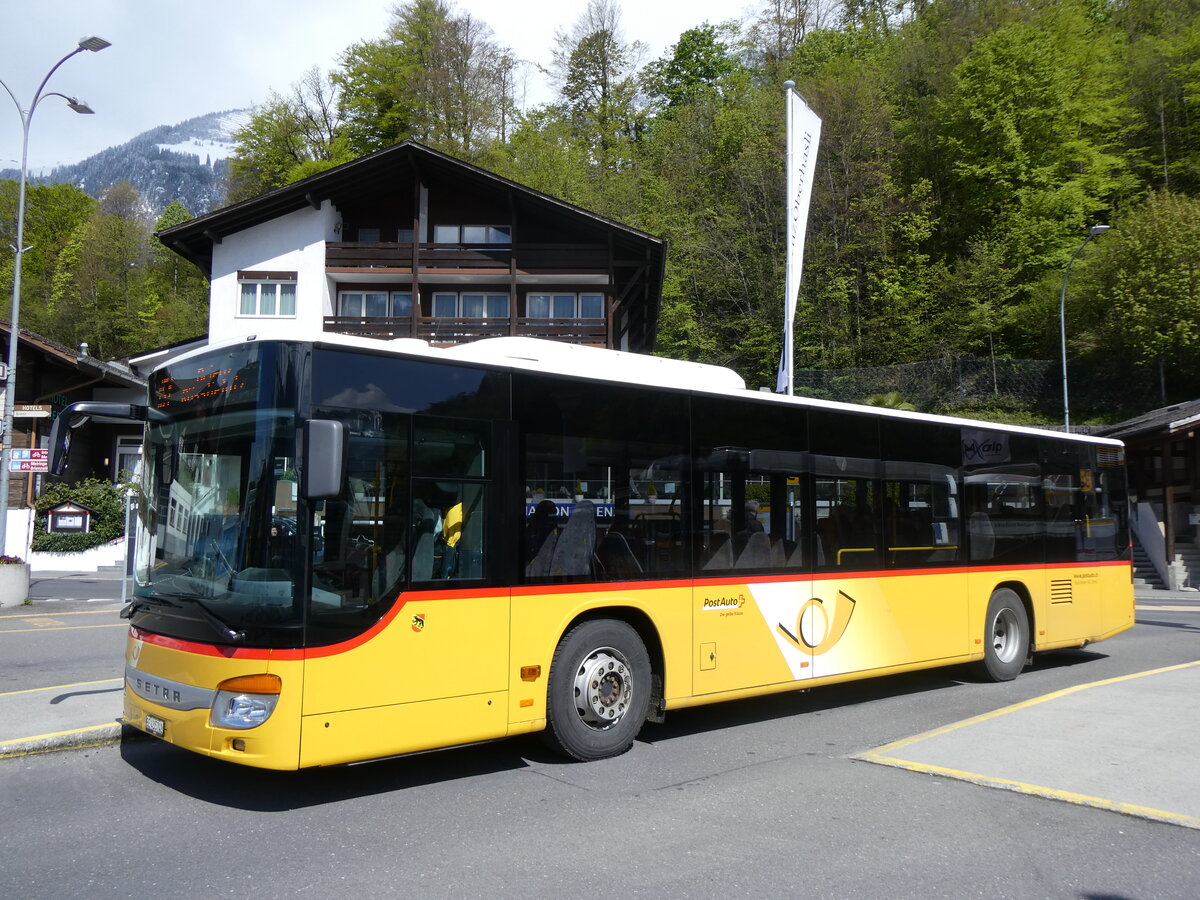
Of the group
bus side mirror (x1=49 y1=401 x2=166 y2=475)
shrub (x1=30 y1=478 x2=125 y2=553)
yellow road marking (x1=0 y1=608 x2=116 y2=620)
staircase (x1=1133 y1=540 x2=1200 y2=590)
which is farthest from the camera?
shrub (x1=30 y1=478 x2=125 y2=553)

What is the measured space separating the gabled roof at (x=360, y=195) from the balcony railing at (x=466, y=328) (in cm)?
308

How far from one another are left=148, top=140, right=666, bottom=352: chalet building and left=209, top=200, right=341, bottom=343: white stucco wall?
33mm

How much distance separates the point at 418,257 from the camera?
3034 centimetres

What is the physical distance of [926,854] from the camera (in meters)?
4.94

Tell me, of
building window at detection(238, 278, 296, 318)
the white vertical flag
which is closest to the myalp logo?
the white vertical flag

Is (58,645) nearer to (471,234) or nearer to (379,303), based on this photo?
(379,303)

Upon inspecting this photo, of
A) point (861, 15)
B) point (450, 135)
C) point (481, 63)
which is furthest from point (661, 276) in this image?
point (861, 15)

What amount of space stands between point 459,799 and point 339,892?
1645 mm

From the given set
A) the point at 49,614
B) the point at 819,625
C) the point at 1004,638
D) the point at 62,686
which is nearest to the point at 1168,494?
the point at 1004,638

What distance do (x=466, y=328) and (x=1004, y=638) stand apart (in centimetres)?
2245

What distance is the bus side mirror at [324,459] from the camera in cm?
530

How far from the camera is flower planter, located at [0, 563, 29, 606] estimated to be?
61.2 feet

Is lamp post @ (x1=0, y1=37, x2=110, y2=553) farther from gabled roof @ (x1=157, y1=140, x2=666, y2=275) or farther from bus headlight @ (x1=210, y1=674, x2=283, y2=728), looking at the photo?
bus headlight @ (x1=210, y1=674, x2=283, y2=728)

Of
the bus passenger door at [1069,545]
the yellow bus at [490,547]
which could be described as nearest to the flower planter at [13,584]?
the yellow bus at [490,547]
